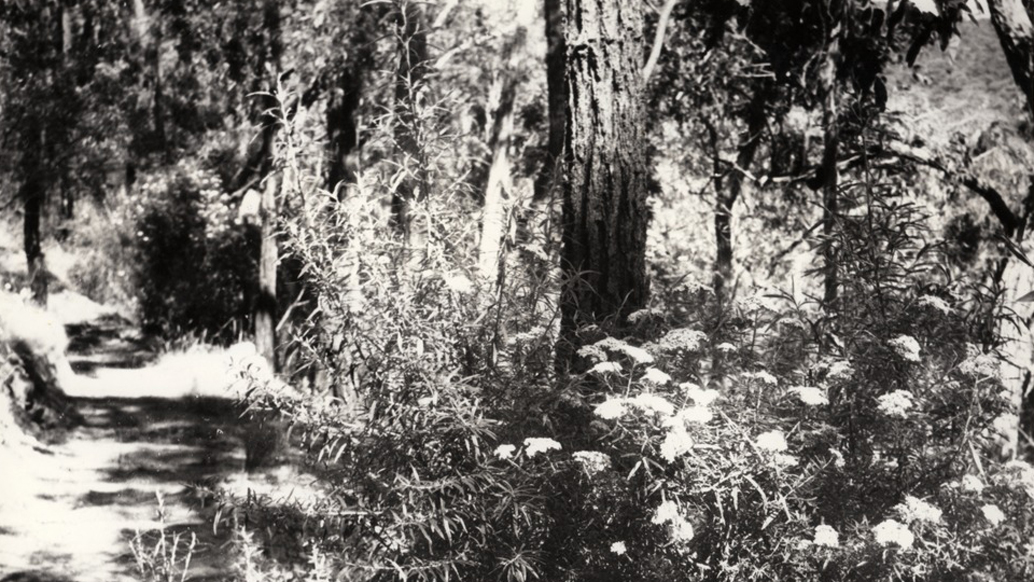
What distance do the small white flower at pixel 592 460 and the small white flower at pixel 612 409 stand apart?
0.17 metres

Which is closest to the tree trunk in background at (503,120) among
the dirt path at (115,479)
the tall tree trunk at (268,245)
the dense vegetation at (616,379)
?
the tall tree trunk at (268,245)

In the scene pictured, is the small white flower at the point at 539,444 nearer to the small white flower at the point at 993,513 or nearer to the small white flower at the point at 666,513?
the small white flower at the point at 666,513

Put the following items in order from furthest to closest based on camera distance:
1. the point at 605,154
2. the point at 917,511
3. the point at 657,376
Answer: the point at 605,154 < the point at 657,376 < the point at 917,511

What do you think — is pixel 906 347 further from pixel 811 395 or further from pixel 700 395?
pixel 700 395

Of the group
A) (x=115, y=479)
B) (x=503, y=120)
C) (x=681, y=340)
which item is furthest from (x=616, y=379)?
(x=503, y=120)

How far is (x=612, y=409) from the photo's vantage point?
12.5 feet

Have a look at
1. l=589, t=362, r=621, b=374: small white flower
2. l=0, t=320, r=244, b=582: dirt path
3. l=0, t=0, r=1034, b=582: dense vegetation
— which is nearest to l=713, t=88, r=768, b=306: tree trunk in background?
l=0, t=0, r=1034, b=582: dense vegetation

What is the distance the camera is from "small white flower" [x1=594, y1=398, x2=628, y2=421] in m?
3.78

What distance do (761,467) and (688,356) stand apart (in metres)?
0.65

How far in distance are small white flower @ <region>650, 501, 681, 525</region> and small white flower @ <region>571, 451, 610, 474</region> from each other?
0.87 feet

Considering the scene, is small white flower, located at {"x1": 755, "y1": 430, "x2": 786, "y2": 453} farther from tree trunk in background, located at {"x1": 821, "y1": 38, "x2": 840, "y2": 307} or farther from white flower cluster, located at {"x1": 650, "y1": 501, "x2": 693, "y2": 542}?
tree trunk in background, located at {"x1": 821, "y1": 38, "x2": 840, "y2": 307}

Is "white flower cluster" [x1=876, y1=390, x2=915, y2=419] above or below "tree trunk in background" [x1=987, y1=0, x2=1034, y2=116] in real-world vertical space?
below

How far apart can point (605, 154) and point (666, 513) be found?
183 cm

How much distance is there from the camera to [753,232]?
49.4 ft
